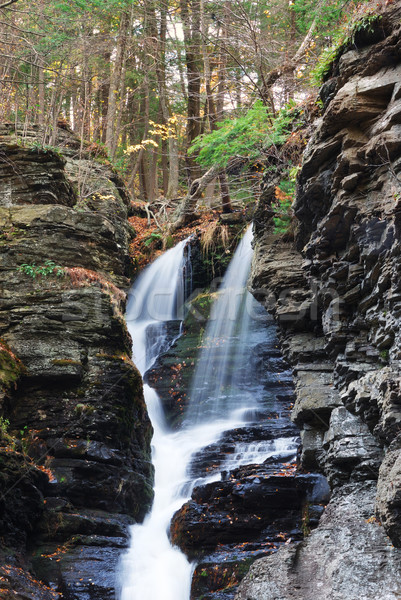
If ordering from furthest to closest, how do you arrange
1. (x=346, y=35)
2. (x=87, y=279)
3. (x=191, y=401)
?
(x=191, y=401) → (x=87, y=279) → (x=346, y=35)

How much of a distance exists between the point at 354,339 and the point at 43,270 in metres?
6.20

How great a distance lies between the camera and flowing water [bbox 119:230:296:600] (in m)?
7.65

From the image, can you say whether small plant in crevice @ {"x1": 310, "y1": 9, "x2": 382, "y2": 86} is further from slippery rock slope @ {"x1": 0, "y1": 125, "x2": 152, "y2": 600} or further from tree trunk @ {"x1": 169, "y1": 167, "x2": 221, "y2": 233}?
tree trunk @ {"x1": 169, "y1": 167, "x2": 221, "y2": 233}

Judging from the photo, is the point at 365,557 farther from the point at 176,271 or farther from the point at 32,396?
the point at 176,271

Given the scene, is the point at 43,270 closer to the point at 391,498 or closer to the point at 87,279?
the point at 87,279

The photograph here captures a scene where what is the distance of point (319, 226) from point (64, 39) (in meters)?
9.20

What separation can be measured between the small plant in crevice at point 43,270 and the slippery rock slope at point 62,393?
0.02m

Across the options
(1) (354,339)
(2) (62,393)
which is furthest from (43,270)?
(1) (354,339)

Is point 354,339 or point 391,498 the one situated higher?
point 354,339

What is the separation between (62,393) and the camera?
366 inches

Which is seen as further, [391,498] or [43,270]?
[43,270]

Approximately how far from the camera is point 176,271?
16781 millimetres

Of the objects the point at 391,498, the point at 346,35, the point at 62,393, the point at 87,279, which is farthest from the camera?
the point at 87,279

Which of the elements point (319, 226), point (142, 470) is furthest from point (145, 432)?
point (319, 226)
